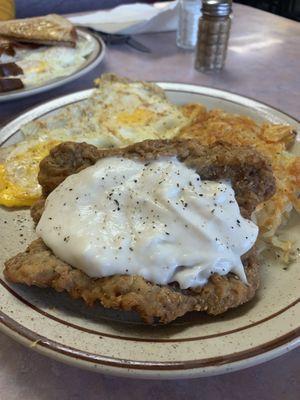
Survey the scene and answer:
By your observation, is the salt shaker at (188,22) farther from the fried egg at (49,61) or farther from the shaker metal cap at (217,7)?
the fried egg at (49,61)

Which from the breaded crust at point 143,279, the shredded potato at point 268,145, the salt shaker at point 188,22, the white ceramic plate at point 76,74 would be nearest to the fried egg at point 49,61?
the white ceramic plate at point 76,74

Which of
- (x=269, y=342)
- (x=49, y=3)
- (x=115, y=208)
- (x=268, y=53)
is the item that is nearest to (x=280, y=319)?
(x=269, y=342)

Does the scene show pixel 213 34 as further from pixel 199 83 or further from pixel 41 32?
pixel 41 32

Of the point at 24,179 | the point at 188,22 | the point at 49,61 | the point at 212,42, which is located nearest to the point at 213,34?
the point at 212,42

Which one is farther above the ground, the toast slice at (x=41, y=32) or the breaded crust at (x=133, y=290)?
the breaded crust at (x=133, y=290)

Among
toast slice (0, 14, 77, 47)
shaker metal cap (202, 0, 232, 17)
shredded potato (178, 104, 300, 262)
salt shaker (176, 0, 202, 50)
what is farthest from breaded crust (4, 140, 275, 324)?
salt shaker (176, 0, 202, 50)

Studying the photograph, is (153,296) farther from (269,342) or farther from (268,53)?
(268,53)

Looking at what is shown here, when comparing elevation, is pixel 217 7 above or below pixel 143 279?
above
